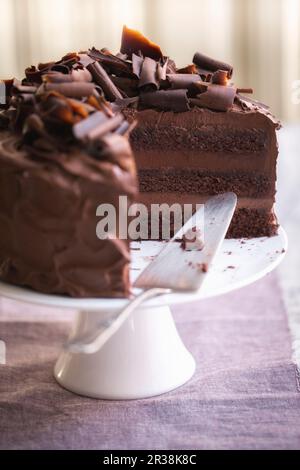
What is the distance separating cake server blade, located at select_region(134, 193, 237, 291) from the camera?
1.79 meters

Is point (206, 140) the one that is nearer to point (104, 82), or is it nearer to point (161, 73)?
point (161, 73)

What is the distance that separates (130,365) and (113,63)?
87cm

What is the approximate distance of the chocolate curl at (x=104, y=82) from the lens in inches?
84.4

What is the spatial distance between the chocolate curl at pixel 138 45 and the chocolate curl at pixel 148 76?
11 centimetres

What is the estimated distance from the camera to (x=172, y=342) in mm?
2215

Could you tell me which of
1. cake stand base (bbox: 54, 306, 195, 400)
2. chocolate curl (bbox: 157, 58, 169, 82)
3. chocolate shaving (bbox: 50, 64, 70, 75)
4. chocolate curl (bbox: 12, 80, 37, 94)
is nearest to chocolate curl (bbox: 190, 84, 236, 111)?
chocolate curl (bbox: 157, 58, 169, 82)

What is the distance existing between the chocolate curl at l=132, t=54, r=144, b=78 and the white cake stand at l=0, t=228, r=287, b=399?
488 mm

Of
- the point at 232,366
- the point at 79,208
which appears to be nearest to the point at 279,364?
the point at 232,366

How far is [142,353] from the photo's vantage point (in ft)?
7.03

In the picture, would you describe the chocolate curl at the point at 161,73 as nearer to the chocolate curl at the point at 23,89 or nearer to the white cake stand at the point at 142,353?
the chocolate curl at the point at 23,89

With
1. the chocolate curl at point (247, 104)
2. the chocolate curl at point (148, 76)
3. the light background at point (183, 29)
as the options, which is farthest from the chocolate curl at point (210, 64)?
the light background at point (183, 29)

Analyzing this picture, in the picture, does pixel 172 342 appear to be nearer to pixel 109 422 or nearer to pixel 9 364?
→ pixel 109 422

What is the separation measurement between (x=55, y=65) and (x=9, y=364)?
87 centimetres

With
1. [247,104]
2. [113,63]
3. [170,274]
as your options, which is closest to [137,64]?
[113,63]
